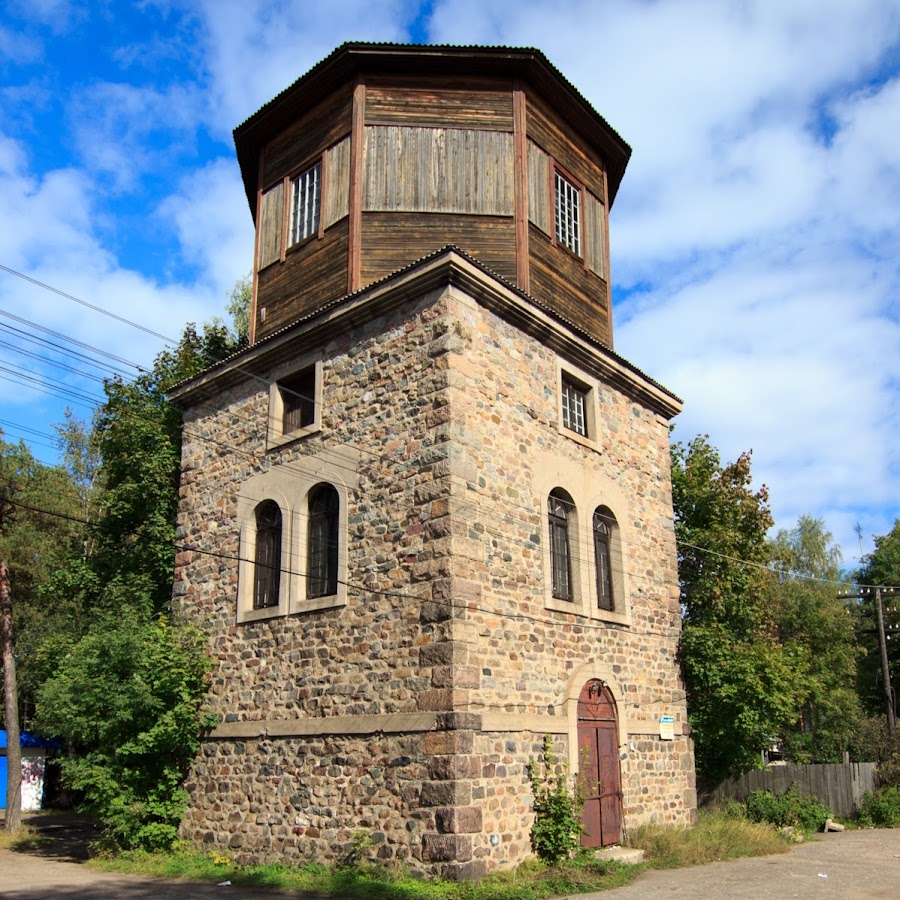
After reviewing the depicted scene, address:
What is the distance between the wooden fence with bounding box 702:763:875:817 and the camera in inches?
854

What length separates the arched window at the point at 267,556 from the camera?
47.3ft

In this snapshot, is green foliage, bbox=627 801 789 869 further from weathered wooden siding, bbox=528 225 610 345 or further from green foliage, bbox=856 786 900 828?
weathered wooden siding, bbox=528 225 610 345

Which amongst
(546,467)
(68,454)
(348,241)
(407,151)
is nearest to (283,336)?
(348,241)

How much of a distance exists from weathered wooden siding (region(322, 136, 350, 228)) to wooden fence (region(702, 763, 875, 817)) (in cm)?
1633

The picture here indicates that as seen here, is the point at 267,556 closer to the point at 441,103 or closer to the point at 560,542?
the point at 560,542

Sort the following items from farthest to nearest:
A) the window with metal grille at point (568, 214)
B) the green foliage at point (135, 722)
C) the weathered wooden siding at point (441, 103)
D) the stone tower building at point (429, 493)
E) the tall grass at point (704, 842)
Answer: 1. the window with metal grille at point (568, 214)
2. the weathered wooden siding at point (441, 103)
3. the green foliage at point (135, 722)
4. the tall grass at point (704, 842)
5. the stone tower building at point (429, 493)

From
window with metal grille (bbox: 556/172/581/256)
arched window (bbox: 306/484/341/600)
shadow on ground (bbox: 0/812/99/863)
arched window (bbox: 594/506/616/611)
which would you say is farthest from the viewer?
window with metal grille (bbox: 556/172/581/256)

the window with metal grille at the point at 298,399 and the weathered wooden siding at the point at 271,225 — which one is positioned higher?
the weathered wooden siding at the point at 271,225

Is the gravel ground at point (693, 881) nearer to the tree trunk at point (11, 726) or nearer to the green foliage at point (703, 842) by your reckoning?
the green foliage at point (703, 842)

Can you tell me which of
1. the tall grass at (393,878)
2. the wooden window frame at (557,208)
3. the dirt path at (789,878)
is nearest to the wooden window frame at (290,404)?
the wooden window frame at (557,208)

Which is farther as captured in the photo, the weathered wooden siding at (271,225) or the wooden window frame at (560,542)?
the weathered wooden siding at (271,225)

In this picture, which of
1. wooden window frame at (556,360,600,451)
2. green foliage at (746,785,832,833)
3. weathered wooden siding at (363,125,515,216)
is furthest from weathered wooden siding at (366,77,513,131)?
green foliage at (746,785,832,833)

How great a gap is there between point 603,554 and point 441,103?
8383 mm

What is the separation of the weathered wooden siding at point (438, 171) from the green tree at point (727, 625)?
9.06 meters
